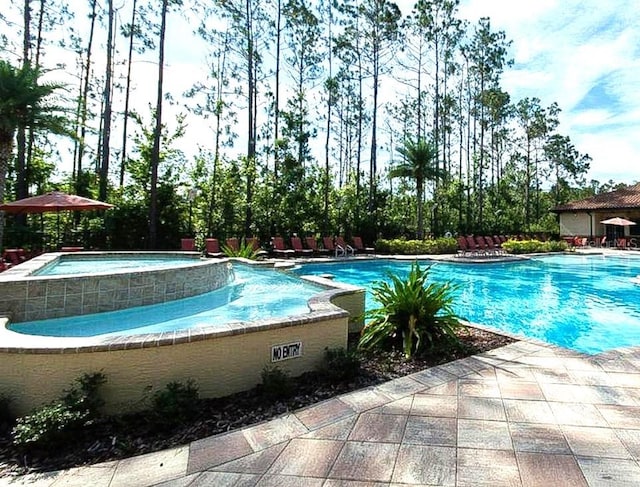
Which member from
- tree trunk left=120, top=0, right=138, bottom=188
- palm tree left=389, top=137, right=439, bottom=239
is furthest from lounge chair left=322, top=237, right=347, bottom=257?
tree trunk left=120, top=0, right=138, bottom=188

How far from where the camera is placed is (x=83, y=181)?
43.1 feet

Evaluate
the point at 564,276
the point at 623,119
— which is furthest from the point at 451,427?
the point at 623,119

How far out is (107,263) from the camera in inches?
336

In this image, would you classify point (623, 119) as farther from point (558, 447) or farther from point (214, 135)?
point (558, 447)

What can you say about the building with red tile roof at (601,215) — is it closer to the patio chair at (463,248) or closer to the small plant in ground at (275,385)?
the patio chair at (463,248)

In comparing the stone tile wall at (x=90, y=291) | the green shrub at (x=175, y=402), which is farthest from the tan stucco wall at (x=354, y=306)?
the stone tile wall at (x=90, y=291)

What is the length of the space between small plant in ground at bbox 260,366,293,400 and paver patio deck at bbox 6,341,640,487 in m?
0.26

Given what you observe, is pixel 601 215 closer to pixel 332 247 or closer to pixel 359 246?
pixel 359 246

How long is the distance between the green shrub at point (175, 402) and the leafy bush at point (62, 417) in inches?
14.7

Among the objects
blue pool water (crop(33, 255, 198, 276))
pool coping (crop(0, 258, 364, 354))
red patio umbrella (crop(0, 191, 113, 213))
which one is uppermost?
red patio umbrella (crop(0, 191, 113, 213))

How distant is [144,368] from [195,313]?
2.36m

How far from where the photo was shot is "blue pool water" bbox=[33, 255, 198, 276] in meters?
7.29

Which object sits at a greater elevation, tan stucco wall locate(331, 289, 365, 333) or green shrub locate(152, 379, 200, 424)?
tan stucco wall locate(331, 289, 365, 333)

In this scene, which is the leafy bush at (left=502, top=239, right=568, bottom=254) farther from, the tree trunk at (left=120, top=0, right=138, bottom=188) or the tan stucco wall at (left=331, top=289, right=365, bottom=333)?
the tree trunk at (left=120, top=0, right=138, bottom=188)
